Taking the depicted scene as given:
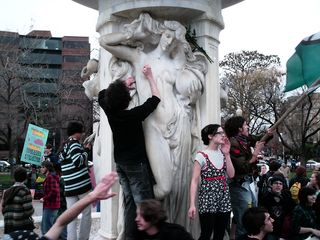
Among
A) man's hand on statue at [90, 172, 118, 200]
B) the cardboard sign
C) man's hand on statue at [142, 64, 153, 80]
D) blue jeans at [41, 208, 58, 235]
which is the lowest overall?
blue jeans at [41, 208, 58, 235]

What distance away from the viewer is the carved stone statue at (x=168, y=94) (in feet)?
17.6

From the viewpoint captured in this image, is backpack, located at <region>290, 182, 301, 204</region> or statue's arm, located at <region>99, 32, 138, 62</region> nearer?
statue's arm, located at <region>99, 32, 138, 62</region>

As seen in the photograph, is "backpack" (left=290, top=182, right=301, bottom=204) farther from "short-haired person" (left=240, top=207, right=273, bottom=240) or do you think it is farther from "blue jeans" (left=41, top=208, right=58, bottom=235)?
"short-haired person" (left=240, top=207, right=273, bottom=240)

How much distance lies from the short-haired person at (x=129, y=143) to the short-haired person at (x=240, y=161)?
3.84ft

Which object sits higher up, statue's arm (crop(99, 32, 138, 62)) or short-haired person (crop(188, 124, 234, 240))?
statue's arm (crop(99, 32, 138, 62))

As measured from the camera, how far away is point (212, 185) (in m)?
5.02

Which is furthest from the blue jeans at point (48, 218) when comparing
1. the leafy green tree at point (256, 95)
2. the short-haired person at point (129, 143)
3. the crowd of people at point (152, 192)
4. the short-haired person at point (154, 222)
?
the leafy green tree at point (256, 95)

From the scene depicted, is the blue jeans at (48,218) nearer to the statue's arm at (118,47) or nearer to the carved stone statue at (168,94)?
the carved stone statue at (168,94)

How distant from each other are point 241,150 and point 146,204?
2.50 meters

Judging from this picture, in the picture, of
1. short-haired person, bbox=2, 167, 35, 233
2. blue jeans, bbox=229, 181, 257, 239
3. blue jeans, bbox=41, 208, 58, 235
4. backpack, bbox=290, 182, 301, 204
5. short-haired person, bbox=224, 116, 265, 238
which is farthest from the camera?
backpack, bbox=290, 182, 301, 204

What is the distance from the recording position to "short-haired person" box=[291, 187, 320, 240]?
5.93 metres

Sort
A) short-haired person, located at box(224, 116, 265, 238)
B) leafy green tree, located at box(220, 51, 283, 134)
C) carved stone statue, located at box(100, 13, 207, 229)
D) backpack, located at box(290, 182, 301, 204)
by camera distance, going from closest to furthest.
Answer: carved stone statue, located at box(100, 13, 207, 229) < short-haired person, located at box(224, 116, 265, 238) < backpack, located at box(290, 182, 301, 204) < leafy green tree, located at box(220, 51, 283, 134)

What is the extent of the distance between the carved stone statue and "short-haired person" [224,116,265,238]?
45 cm

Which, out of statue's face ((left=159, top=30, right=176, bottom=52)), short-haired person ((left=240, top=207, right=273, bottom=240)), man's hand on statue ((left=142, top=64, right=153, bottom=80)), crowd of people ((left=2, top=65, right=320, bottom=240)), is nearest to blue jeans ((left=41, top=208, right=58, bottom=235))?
crowd of people ((left=2, top=65, right=320, bottom=240))
